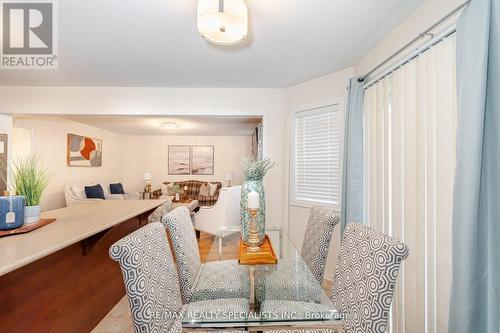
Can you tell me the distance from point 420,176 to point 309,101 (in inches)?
68.8

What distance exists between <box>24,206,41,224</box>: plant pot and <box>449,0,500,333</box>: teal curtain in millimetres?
2353

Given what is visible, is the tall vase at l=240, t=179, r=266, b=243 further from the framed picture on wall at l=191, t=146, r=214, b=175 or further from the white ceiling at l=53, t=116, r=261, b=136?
the framed picture on wall at l=191, t=146, r=214, b=175

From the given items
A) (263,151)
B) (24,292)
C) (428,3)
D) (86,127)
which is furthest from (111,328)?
(86,127)

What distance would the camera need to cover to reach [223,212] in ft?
12.6

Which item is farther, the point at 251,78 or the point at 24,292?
the point at 251,78

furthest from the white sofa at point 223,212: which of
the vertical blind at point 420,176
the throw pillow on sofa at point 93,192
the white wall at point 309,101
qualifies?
the throw pillow on sofa at point 93,192

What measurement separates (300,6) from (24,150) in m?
5.67

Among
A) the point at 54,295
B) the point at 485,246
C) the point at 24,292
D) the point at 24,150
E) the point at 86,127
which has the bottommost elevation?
the point at 54,295

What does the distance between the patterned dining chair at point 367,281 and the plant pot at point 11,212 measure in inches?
58.1

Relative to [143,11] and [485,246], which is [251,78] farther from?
[485,246]

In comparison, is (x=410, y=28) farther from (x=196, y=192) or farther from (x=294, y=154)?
(x=196, y=192)

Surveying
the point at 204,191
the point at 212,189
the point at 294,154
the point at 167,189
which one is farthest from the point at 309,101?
the point at 167,189

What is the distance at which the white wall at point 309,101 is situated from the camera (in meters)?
2.72

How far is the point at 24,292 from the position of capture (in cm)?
118
